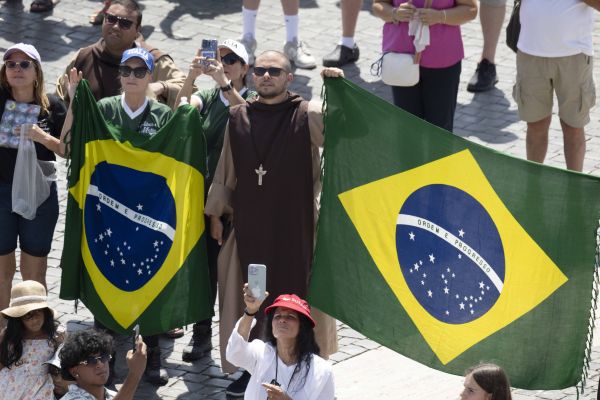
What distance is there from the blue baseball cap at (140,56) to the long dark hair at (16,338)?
200 centimetres

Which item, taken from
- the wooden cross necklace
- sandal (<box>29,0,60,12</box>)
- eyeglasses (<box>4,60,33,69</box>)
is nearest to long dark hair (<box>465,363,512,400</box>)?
the wooden cross necklace

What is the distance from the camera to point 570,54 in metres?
11.5

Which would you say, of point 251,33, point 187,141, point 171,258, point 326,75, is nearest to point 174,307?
point 171,258

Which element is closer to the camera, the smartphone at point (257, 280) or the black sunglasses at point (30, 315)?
the smartphone at point (257, 280)

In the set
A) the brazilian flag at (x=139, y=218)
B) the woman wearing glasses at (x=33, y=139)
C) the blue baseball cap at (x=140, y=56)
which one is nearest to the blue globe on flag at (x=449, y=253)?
the brazilian flag at (x=139, y=218)

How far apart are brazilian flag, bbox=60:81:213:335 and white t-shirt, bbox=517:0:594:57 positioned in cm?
314

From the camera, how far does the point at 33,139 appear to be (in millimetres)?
9953

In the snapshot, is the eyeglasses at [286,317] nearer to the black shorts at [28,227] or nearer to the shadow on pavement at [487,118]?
the black shorts at [28,227]

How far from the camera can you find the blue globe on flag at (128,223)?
31.9 ft

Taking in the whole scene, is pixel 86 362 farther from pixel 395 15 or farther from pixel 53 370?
pixel 395 15

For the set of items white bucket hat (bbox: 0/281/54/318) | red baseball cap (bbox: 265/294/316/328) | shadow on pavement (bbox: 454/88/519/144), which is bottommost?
shadow on pavement (bbox: 454/88/519/144)

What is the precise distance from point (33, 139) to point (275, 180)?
169cm

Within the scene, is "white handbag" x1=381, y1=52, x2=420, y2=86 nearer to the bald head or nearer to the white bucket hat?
the bald head

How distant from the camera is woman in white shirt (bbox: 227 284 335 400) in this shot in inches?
327
